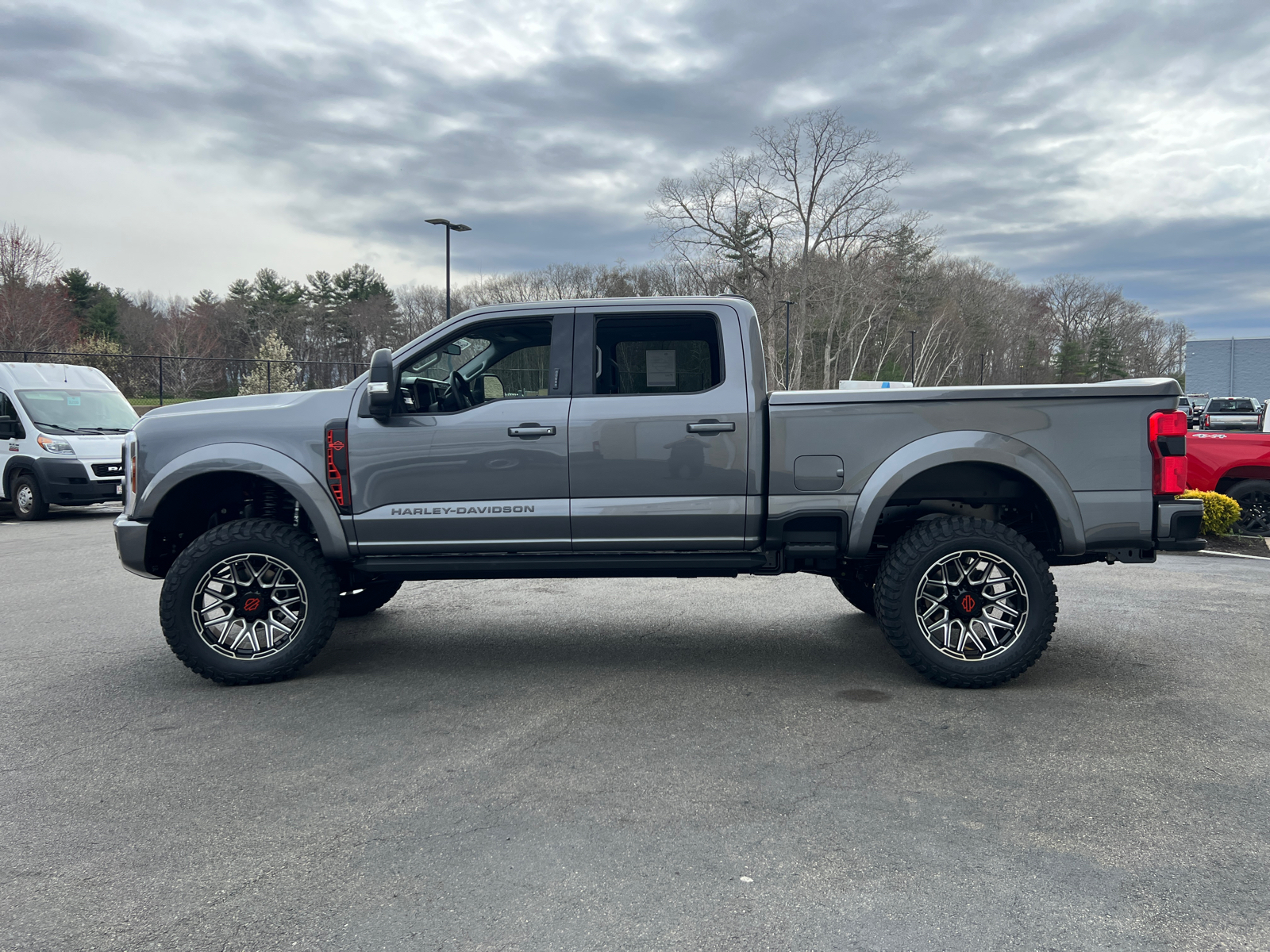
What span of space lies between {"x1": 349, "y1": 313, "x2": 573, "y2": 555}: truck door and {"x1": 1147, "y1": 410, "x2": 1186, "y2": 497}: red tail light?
10.5ft

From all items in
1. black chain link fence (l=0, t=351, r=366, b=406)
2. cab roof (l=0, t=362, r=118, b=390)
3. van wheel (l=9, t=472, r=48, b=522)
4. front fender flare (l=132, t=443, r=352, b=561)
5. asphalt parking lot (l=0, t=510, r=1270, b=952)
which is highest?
black chain link fence (l=0, t=351, r=366, b=406)

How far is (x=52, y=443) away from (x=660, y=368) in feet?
40.1

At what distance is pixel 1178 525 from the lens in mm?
5094

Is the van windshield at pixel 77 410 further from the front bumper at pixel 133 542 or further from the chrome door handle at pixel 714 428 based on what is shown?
the chrome door handle at pixel 714 428

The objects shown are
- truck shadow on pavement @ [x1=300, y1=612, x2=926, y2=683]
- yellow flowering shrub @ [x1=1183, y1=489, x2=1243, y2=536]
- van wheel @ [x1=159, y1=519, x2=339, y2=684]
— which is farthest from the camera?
yellow flowering shrub @ [x1=1183, y1=489, x2=1243, y2=536]

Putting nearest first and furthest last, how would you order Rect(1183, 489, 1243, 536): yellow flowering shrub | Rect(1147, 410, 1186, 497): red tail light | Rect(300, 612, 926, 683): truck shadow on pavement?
1. Rect(1147, 410, 1186, 497): red tail light
2. Rect(300, 612, 926, 683): truck shadow on pavement
3. Rect(1183, 489, 1243, 536): yellow flowering shrub

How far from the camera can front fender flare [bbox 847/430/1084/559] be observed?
5086 millimetres

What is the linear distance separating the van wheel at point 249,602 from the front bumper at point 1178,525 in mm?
4580

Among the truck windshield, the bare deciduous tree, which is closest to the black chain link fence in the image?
the bare deciduous tree

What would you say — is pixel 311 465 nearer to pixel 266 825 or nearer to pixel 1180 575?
pixel 266 825

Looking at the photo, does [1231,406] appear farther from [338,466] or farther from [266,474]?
[266,474]

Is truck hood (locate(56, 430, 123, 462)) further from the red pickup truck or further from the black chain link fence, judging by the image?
the red pickup truck

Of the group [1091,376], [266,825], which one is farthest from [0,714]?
[1091,376]

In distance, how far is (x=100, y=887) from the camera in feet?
9.87
